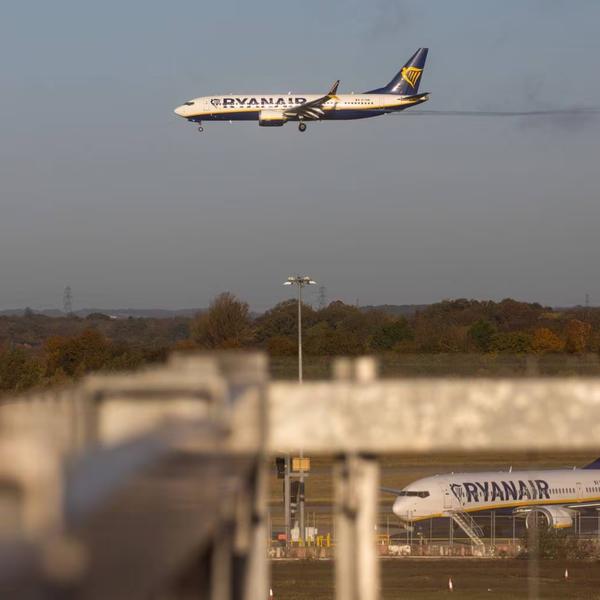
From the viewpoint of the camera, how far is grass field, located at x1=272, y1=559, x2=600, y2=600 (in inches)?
1460

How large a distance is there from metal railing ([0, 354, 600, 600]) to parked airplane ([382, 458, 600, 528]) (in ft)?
135

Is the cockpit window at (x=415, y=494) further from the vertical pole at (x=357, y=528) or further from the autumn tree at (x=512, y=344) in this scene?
the vertical pole at (x=357, y=528)

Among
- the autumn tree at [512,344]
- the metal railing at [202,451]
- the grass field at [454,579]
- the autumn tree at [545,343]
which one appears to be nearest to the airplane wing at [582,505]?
the grass field at [454,579]

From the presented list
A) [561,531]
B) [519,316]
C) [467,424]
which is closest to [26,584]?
[467,424]

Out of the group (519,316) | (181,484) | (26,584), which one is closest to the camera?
(26,584)

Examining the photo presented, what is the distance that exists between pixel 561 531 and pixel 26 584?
48.3 meters

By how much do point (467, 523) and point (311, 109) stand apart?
42.3 metres

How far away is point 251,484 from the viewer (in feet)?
24.4

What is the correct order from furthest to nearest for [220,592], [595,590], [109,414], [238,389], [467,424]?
[595,590] → [467,424] → [238,389] → [109,414] → [220,592]

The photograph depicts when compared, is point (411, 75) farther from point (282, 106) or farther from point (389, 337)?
point (389, 337)

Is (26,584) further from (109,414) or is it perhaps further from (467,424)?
(467,424)

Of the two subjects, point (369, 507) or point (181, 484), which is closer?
point (181, 484)

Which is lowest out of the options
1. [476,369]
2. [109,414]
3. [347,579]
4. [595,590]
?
[595,590]

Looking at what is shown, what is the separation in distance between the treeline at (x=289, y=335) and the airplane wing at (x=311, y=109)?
14749 millimetres
